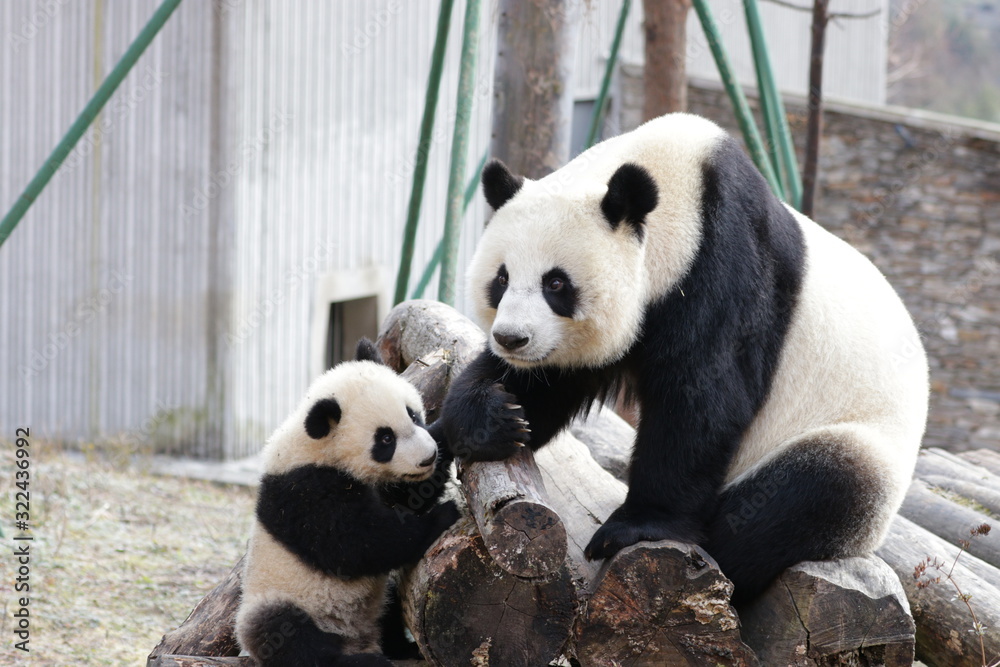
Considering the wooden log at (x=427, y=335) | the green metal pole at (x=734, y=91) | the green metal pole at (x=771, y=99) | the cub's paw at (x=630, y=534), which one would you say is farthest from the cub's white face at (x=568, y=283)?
the green metal pole at (x=771, y=99)

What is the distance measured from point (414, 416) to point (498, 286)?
664 mm

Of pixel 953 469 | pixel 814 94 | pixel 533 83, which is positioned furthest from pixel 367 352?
pixel 814 94

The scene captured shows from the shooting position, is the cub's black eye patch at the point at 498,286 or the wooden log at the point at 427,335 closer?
the cub's black eye patch at the point at 498,286

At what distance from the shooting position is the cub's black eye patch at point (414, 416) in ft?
11.3

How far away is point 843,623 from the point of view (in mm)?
2617

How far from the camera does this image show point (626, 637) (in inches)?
103

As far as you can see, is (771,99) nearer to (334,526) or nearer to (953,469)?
(953,469)

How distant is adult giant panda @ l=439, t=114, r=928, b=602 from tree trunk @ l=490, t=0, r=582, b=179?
2.36m

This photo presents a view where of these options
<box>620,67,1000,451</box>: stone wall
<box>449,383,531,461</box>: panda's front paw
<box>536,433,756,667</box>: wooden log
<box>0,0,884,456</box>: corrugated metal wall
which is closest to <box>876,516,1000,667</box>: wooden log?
<box>536,433,756,667</box>: wooden log

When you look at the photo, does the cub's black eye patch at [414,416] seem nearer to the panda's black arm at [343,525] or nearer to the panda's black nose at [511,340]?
the panda's black arm at [343,525]

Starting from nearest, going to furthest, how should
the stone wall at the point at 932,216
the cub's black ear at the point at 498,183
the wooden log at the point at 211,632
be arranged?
the cub's black ear at the point at 498,183
the wooden log at the point at 211,632
the stone wall at the point at 932,216

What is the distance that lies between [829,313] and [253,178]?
736 cm

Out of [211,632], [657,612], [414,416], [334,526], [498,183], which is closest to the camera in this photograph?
[657,612]

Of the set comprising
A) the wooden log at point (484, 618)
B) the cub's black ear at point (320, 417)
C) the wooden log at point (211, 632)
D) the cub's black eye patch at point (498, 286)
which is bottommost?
the wooden log at point (211, 632)
